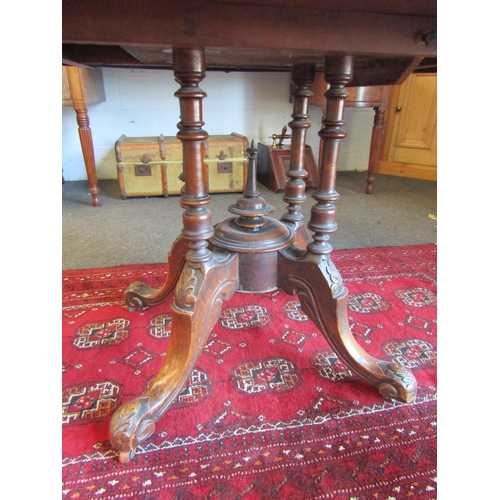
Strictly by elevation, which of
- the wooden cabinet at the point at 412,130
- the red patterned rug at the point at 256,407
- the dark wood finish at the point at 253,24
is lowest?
the red patterned rug at the point at 256,407

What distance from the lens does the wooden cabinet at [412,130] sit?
2793 millimetres

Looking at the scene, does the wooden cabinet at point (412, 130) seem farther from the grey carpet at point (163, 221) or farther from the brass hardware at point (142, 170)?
the brass hardware at point (142, 170)

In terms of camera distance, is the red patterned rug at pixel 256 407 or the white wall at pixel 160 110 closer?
the red patterned rug at pixel 256 407

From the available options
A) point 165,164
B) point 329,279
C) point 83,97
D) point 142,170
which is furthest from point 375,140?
point 329,279

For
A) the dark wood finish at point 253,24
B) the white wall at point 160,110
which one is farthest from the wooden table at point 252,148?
the white wall at point 160,110

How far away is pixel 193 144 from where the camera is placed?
26.8 inches

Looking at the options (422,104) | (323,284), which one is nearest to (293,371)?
(323,284)

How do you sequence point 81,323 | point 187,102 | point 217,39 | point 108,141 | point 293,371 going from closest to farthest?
point 217,39 → point 187,102 → point 293,371 → point 81,323 → point 108,141

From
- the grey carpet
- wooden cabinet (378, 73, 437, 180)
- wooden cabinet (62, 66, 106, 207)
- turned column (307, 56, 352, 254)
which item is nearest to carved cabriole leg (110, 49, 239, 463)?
turned column (307, 56, 352, 254)

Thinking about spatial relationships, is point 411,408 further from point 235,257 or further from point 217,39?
point 217,39

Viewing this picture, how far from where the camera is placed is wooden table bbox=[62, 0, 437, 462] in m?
0.51

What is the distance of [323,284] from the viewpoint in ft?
2.69

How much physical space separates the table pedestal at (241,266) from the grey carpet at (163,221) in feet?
2.53

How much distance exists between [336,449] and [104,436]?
469 mm
